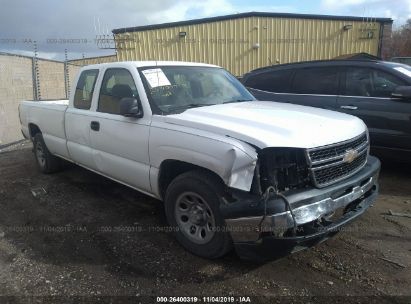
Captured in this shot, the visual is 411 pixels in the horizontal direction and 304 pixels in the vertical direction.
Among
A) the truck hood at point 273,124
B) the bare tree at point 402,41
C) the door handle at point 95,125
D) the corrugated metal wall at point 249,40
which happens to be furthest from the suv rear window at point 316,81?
the bare tree at point 402,41

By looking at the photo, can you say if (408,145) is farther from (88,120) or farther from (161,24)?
(161,24)

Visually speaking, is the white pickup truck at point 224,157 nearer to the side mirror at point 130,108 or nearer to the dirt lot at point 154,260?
the side mirror at point 130,108

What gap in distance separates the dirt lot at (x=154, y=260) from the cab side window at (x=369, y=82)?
165 centimetres

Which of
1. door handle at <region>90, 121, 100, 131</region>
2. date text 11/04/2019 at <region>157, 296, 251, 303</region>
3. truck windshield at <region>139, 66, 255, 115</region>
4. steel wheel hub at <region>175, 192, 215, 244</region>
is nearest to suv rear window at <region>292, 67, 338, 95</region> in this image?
truck windshield at <region>139, 66, 255, 115</region>

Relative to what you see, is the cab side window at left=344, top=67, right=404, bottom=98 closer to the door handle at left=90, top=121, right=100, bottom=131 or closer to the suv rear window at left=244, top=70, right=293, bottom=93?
the suv rear window at left=244, top=70, right=293, bottom=93

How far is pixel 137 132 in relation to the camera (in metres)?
4.09

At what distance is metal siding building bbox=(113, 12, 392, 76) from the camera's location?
2139 centimetres

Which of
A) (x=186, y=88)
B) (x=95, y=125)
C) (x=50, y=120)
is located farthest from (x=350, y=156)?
(x=50, y=120)

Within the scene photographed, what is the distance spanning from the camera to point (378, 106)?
5.89 meters

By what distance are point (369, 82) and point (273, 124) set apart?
3515 millimetres

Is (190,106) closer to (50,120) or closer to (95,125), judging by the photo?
(95,125)

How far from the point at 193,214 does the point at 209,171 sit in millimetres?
482

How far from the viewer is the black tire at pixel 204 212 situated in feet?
10.8

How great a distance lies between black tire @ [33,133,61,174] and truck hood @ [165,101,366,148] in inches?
140
